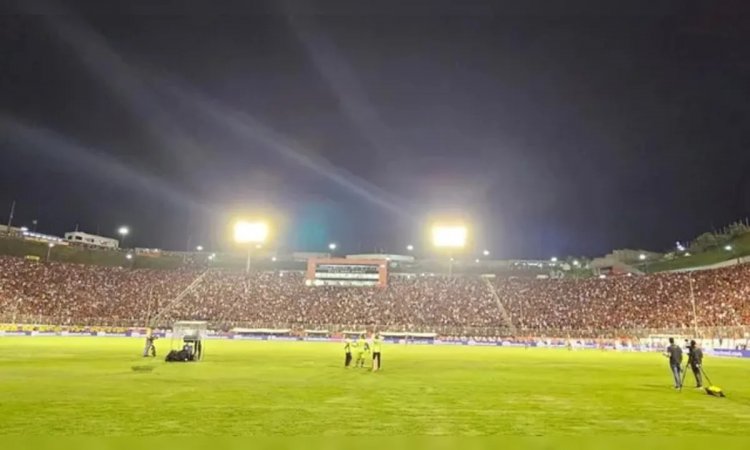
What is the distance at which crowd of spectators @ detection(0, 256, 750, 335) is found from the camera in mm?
64000

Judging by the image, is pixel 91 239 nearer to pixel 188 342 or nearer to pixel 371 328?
pixel 371 328

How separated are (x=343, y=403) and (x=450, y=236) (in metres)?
51.7

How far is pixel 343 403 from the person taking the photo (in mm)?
13320

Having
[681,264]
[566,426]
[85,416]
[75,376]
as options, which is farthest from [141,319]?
[681,264]

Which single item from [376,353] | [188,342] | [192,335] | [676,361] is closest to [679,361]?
[676,361]

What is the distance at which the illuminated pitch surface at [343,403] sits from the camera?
33.3 feet

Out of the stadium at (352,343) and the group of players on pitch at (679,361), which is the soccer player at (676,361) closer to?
the group of players on pitch at (679,361)

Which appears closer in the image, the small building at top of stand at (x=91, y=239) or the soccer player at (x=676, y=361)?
the soccer player at (x=676, y=361)

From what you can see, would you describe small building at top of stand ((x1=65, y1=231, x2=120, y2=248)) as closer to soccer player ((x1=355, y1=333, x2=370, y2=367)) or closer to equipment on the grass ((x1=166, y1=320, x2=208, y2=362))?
equipment on the grass ((x1=166, y1=320, x2=208, y2=362))

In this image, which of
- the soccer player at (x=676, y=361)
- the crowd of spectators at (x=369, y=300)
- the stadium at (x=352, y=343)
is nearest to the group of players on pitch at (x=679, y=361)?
the soccer player at (x=676, y=361)

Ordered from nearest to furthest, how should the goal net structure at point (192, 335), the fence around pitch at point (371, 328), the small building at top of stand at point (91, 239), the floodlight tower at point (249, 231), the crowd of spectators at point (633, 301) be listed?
the goal net structure at point (192, 335) → the crowd of spectators at point (633, 301) → the fence around pitch at point (371, 328) → the floodlight tower at point (249, 231) → the small building at top of stand at point (91, 239)

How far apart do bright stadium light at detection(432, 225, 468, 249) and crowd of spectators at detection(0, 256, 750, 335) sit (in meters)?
11.4

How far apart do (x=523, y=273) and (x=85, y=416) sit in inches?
3935

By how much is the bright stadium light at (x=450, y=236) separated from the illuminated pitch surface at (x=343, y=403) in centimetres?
4183
